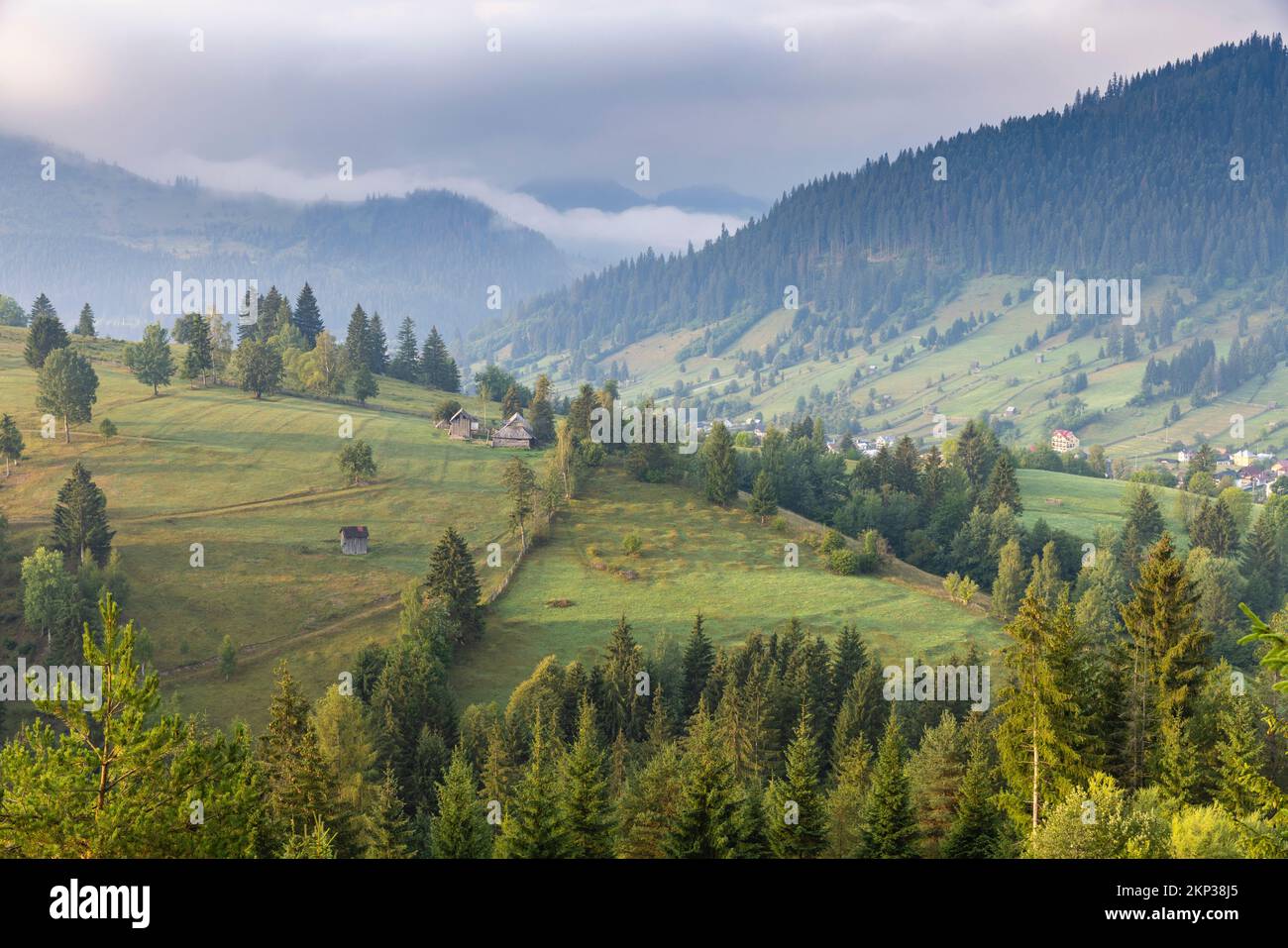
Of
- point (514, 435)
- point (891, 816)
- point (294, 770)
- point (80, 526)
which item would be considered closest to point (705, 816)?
point (891, 816)

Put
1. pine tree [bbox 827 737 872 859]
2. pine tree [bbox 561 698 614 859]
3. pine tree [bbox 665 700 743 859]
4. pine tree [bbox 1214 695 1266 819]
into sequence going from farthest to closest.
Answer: pine tree [bbox 827 737 872 859] < pine tree [bbox 1214 695 1266 819] < pine tree [bbox 561 698 614 859] < pine tree [bbox 665 700 743 859]

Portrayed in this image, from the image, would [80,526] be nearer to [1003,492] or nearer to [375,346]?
[375,346]

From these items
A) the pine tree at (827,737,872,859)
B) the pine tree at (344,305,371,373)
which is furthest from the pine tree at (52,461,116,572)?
the pine tree at (344,305,371,373)

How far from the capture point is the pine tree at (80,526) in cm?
9738

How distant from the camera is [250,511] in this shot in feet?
378

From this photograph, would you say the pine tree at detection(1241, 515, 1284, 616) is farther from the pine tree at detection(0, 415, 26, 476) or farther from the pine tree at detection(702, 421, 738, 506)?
the pine tree at detection(0, 415, 26, 476)

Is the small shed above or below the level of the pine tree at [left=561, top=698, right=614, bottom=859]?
above

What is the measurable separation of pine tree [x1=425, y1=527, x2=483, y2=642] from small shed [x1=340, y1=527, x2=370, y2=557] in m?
14.7

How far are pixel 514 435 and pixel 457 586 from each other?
5716 cm

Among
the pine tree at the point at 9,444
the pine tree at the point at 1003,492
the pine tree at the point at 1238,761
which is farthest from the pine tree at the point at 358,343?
the pine tree at the point at 1238,761

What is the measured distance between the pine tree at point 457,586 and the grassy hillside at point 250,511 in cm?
597

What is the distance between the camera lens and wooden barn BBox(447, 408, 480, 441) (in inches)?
5906
